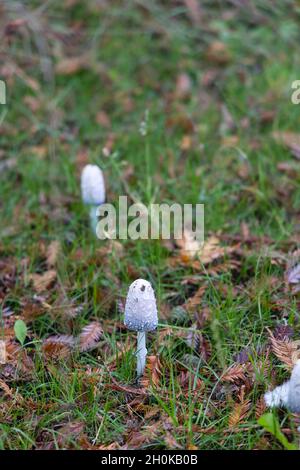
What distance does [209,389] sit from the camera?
3043 millimetres

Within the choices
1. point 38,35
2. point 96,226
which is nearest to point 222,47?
point 38,35

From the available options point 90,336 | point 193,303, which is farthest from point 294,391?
point 90,336

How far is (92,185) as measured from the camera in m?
3.98

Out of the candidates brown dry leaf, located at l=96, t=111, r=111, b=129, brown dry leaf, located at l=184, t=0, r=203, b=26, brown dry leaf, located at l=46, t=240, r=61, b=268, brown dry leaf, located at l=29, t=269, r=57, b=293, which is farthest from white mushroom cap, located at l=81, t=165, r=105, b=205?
brown dry leaf, located at l=184, t=0, r=203, b=26

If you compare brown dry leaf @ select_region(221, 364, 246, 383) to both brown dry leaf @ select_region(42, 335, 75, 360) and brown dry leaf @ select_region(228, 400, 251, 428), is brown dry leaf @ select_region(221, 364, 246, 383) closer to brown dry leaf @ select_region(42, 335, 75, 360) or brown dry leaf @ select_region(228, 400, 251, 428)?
brown dry leaf @ select_region(228, 400, 251, 428)

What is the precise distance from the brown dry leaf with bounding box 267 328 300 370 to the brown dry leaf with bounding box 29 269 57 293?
4.53 ft

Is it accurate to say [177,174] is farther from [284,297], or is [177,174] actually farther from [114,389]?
[114,389]

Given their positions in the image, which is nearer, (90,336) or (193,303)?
(90,336)

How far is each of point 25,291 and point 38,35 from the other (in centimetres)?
316

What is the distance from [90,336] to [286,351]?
3.25ft

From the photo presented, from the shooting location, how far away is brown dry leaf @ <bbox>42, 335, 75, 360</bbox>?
3.22 metres

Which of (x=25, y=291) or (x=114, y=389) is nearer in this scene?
(x=114, y=389)

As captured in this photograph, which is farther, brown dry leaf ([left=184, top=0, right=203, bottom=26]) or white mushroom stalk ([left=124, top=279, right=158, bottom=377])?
brown dry leaf ([left=184, top=0, right=203, bottom=26])

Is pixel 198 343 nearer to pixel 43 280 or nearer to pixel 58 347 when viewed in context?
pixel 58 347
